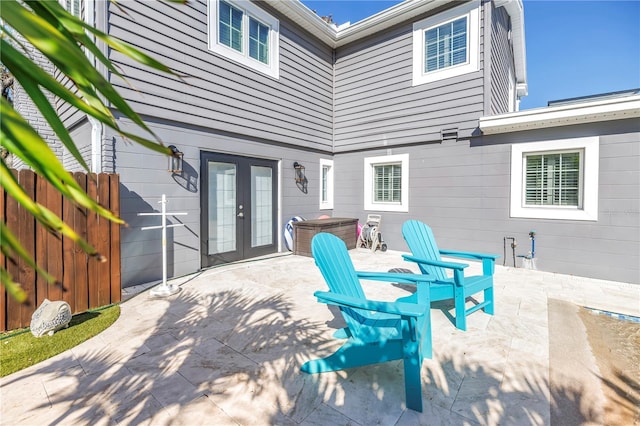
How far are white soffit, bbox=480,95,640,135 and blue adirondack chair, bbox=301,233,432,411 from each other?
12.9ft

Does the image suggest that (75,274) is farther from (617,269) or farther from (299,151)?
(617,269)

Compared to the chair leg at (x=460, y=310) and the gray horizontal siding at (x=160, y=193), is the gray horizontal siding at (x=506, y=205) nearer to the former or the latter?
the chair leg at (x=460, y=310)

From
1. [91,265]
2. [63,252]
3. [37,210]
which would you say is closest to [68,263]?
[63,252]

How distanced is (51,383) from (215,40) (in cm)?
504

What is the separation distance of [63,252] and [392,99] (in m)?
6.16

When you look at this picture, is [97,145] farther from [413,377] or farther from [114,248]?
[413,377]

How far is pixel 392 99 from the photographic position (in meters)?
6.54

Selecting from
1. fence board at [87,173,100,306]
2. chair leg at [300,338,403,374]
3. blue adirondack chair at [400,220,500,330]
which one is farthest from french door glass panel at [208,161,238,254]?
chair leg at [300,338,403,374]

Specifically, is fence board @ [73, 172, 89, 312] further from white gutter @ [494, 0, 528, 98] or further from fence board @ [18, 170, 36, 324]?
white gutter @ [494, 0, 528, 98]

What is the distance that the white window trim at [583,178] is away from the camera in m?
4.45

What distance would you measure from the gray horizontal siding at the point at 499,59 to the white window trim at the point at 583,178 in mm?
1113

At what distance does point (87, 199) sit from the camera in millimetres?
602

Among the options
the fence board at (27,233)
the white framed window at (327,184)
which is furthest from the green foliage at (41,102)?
the white framed window at (327,184)

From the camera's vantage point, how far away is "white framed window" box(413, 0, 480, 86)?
543cm
